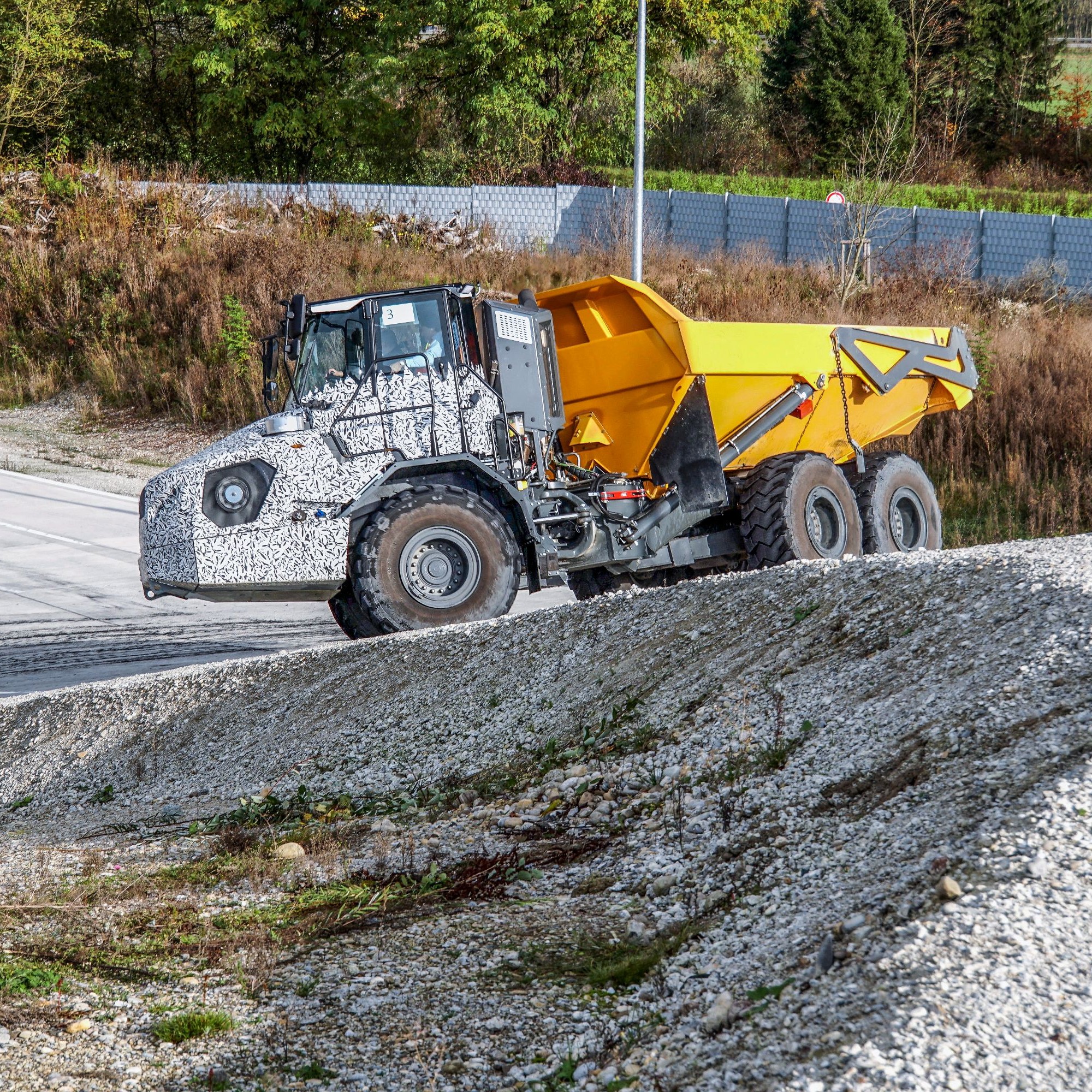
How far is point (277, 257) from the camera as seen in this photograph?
23.3 meters

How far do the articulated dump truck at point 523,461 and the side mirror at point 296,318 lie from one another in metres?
0.01

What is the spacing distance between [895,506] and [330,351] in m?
4.96

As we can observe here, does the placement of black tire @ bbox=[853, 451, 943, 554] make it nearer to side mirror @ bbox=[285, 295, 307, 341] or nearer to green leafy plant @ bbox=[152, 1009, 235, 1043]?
side mirror @ bbox=[285, 295, 307, 341]

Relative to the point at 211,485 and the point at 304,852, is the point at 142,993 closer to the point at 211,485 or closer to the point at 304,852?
the point at 304,852

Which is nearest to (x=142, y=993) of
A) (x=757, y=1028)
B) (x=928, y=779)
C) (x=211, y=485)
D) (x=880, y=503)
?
(x=757, y=1028)

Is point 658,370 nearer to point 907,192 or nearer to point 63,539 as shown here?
point 63,539

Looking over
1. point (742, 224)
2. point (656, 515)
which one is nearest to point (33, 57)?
point (742, 224)

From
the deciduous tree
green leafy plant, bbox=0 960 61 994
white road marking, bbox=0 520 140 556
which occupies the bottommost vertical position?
white road marking, bbox=0 520 140 556

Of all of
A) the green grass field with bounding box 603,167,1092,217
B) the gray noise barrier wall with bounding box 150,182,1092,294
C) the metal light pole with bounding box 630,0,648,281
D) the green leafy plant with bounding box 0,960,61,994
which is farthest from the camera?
the green grass field with bounding box 603,167,1092,217

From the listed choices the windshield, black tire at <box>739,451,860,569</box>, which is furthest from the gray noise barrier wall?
the windshield

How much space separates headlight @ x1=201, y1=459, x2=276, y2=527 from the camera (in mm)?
8266

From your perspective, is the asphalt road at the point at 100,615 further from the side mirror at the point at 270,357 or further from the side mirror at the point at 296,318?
the side mirror at the point at 296,318

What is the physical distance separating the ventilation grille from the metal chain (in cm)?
273

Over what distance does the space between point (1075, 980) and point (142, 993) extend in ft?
9.27
